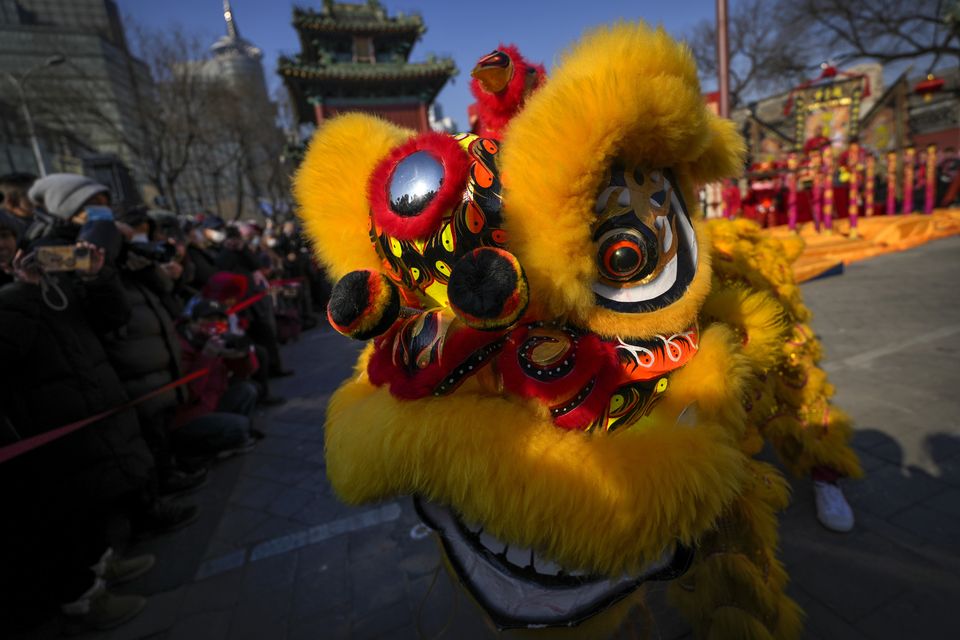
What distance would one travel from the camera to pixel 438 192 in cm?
88

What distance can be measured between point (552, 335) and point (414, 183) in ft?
1.29

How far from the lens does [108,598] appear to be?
6.86 ft

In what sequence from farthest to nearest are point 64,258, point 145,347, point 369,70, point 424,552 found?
point 369,70
point 145,347
point 424,552
point 64,258

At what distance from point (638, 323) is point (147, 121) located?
2002 centimetres

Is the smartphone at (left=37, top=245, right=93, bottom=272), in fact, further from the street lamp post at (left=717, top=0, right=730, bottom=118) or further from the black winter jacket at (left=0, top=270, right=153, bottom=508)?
the street lamp post at (left=717, top=0, right=730, bottom=118)

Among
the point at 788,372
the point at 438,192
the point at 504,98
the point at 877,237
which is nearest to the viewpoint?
the point at 438,192

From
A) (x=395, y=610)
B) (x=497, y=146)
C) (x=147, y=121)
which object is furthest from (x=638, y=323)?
(x=147, y=121)

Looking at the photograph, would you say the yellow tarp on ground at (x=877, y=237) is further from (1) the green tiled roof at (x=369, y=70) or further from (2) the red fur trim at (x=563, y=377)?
(1) the green tiled roof at (x=369, y=70)

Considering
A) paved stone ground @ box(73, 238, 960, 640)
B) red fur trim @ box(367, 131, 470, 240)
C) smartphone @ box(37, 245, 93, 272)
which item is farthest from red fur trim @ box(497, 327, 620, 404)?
smartphone @ box(37, 245, 93, 272)

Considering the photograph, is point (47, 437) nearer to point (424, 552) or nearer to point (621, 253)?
point (424, 552)

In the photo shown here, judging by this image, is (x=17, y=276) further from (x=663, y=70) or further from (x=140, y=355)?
(x=663, y=70)

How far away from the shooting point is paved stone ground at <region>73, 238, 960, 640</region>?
1.67 metres

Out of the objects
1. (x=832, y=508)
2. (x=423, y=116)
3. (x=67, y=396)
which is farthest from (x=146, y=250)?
(x=423, y=116)

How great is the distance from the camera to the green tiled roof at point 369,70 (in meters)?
16.3
